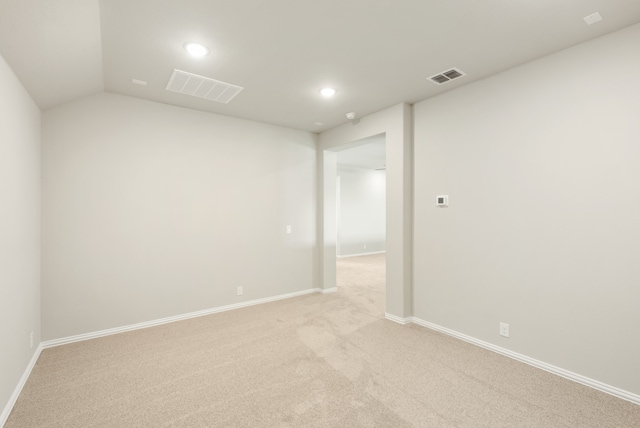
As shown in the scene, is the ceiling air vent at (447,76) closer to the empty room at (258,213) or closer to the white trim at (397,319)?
the empty room at (258,213)

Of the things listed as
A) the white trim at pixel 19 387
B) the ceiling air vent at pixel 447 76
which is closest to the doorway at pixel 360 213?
the ceiling air vent at pixel 447 76

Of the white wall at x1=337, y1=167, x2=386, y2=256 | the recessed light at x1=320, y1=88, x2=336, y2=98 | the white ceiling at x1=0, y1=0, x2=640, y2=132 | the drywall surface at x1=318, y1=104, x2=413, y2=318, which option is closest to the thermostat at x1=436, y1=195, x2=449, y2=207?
the drywall surface at x1=318, y1=104, x2=413, y2=318

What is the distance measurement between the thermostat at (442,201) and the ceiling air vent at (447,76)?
48.3 inches

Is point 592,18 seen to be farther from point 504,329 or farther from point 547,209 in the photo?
point 504,329

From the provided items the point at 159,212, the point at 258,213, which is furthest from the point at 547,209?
the point at 159,212

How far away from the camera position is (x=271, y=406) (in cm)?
210

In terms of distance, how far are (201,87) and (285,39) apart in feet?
4.38

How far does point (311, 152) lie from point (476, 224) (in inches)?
116

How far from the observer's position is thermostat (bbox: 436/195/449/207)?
3.36m

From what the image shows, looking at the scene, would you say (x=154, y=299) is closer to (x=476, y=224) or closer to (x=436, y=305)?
(x=436, y=305)

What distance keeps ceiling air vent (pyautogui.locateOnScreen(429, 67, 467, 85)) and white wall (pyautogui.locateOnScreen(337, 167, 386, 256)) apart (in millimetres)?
5914

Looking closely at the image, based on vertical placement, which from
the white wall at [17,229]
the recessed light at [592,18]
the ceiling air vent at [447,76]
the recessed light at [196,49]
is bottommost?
the white wall at [17,229]

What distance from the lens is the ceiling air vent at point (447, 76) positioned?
286 cm

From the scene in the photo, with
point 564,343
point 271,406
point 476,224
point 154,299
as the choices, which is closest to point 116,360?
point 154,299
